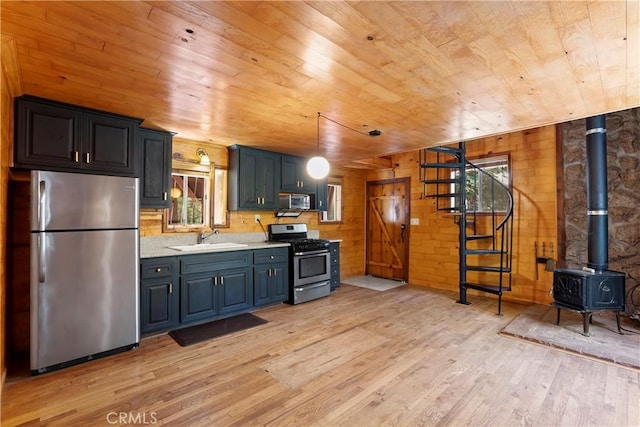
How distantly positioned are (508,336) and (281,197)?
3600 millimetres

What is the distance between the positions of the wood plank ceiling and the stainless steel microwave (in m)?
1.96

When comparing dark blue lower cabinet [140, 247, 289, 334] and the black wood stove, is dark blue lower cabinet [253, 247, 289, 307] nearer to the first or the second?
dark blue lower cabinet [140, 247, 289, 334]

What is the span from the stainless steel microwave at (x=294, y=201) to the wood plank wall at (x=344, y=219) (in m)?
0.32

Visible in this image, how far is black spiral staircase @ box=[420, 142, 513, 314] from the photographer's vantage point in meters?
4.58

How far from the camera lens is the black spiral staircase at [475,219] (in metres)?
4.58

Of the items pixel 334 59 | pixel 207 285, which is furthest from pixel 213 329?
pixel 334 59

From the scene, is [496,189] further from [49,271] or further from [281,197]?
[49,271]

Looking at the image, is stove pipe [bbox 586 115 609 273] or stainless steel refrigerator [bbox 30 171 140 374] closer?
stainless steel refrigerator [bbox 30 171 140 374]

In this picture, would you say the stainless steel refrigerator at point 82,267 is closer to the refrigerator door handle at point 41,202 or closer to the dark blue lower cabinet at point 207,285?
the refrigerator door handle at point 41,202

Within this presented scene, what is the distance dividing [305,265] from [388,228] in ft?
8.08

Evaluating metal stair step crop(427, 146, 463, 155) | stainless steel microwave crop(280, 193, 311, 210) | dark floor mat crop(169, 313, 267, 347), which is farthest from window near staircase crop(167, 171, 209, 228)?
metal stair step crop(427, 146, 463, 155)

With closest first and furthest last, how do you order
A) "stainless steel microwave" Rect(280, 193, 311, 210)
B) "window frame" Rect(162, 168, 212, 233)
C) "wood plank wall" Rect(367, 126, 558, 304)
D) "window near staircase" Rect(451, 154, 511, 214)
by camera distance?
1. "window frame" Rect(162, 168, 212, 233)
2. "wood plank wall" Rect(367, 126, 558, 304)
3. "window near staircase" Rect(451, 154, 511, 214)
4. "stainless steel microwave" Rect(280, 193, 311, 210)

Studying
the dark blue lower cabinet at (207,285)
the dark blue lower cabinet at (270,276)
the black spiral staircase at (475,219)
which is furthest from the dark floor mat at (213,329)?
the black spiral staircase at (475,219)

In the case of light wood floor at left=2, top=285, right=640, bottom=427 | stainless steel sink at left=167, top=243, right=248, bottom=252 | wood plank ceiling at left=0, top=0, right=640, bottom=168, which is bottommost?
light wood floor at left=2, top=285, right=640, bottom=427
